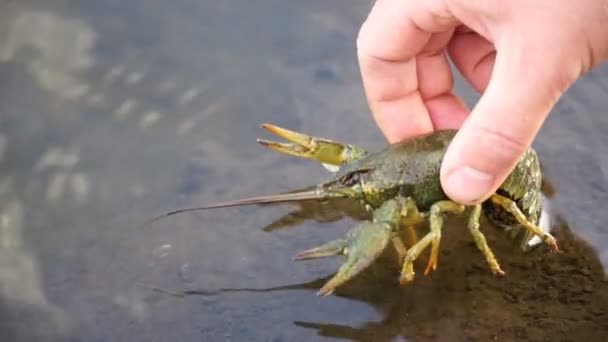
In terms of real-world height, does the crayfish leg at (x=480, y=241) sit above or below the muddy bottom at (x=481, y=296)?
above

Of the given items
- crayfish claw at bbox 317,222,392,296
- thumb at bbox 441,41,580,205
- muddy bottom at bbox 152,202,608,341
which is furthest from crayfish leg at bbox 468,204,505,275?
thumb at bbox 441,41,580,205

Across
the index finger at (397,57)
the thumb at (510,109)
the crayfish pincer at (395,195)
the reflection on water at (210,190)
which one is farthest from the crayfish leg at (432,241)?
the thumb at (510,109)

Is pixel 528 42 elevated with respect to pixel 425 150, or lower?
elevated

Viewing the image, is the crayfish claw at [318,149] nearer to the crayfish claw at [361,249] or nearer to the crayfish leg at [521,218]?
the crayfish claw at [361,249]

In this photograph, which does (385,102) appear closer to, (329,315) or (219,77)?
(329,315)

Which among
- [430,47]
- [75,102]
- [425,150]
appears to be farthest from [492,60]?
[75,102]

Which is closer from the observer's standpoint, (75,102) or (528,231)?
Result: (528,231)

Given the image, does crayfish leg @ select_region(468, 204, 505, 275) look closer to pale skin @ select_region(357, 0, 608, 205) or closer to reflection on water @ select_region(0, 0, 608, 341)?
reflection on water @ select_region(0, 0, 608, 341)
